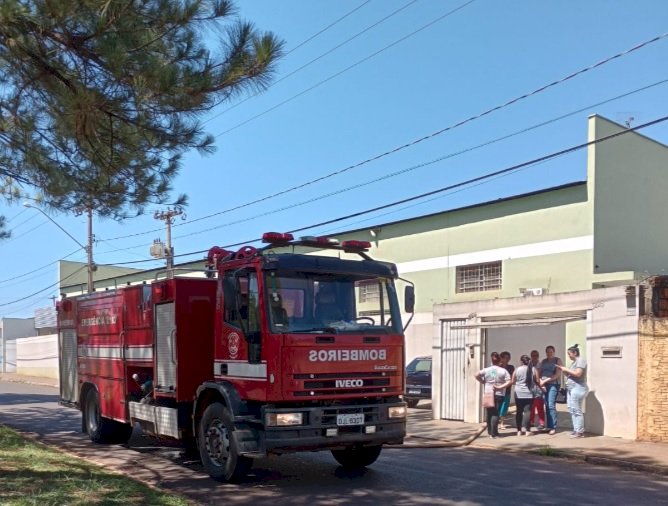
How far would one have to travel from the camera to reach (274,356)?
342 inches

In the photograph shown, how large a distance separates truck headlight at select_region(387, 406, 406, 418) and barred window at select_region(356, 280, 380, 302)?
146 cm

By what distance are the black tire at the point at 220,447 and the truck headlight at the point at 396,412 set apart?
73.7 inches

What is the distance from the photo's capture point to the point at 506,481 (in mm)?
9836

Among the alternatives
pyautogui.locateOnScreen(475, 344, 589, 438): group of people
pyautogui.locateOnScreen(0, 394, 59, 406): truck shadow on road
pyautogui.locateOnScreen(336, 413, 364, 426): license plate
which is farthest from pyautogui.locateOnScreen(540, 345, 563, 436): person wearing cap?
pyautogui.locateOnScreen(0, 394, 59, 406): truck shadow on road

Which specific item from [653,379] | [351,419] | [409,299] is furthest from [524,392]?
[351,419]

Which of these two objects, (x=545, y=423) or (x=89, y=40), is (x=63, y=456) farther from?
(x=545, y=423)

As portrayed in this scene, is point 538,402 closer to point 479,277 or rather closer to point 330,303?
point 330,303

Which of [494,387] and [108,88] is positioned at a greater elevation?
[108,88]

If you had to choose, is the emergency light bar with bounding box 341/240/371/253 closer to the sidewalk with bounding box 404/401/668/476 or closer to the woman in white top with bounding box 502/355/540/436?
the sidewalk with bounding box 404/401/668/476

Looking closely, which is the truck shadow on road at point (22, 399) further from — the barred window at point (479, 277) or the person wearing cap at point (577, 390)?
the person wearing cap at point (577, 390)

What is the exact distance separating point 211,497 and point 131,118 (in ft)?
15.0

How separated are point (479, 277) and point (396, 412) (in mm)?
15828

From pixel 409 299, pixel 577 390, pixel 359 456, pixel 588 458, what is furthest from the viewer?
pixel 577 390

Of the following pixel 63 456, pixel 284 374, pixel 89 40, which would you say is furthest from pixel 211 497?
pixel 89 40
